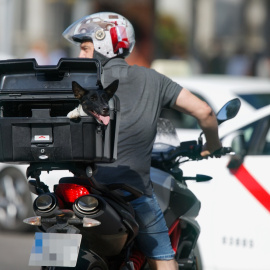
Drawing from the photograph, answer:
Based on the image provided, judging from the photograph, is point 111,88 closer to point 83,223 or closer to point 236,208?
point 83,223

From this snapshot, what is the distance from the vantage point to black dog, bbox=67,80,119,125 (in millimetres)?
3742

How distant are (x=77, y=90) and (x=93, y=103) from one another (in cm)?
9

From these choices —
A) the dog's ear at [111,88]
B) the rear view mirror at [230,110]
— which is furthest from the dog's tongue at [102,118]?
the rear view mirror at [230,110]

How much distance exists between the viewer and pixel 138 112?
166 inches

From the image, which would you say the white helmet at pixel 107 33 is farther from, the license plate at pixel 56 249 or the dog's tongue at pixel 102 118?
the license plate at pixel 56 249

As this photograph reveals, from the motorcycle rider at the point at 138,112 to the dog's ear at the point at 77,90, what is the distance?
0.50 meters

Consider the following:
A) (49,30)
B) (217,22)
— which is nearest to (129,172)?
(49,30)

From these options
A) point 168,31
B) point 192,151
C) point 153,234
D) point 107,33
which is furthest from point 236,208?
point 168,31

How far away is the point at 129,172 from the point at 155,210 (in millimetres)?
247

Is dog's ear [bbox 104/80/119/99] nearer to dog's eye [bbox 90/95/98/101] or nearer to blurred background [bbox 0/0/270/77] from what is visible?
dog's eye [bbox 90/95/98/101]

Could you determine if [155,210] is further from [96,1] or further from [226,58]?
[226,58]

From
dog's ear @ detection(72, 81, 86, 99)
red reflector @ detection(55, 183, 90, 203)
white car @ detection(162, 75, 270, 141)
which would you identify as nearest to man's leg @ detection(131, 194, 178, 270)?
red reflector @ detection(55, 183, 90, 203)

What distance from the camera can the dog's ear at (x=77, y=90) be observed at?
12.2 feet

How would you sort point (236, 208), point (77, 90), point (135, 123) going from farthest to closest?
point (236, 208) < point (135, 123) < point (77, 90)
